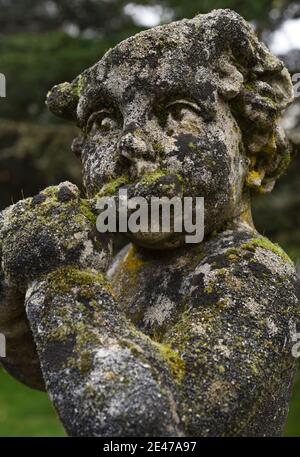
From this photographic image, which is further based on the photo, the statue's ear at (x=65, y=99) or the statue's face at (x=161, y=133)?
Result: the statue's ear at (x=65, y=99)

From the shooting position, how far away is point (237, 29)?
3.14m

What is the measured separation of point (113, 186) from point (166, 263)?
428mm

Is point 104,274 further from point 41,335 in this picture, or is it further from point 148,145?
point 148,145

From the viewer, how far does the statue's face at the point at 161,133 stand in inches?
116

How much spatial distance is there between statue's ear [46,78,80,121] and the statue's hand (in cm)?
65

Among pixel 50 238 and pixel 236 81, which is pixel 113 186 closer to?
pixel 50 238

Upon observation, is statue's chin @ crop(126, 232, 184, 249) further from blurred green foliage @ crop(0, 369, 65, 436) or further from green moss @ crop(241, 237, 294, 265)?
blurred green foliage @ crop(0, 369, 65, 436)

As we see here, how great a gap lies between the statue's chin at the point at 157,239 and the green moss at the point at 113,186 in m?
0.17

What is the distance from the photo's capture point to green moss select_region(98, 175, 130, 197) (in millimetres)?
2945

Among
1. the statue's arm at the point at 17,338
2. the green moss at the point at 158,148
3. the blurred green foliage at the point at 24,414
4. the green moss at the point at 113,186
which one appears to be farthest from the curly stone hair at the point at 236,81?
the blurred green foliage at the point at 24,414

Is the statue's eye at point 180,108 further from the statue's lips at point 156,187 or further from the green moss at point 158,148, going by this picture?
the statue's lips at point 156,187

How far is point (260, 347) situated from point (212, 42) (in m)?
1.22

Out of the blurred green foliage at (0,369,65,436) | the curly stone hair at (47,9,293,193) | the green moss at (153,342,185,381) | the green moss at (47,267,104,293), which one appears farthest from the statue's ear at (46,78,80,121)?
the blurred green foliage at (0,369,65,436)
